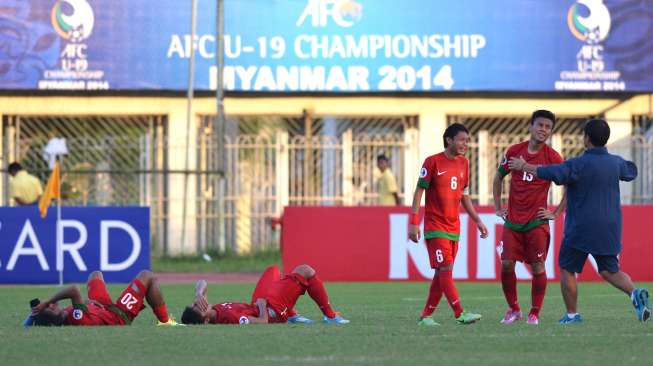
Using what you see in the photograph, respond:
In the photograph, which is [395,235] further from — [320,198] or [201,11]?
[201,11]

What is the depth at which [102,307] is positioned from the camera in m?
11.6

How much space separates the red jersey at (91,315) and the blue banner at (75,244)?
9230mm

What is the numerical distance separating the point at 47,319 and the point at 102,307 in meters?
0.46

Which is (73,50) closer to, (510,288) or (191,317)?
(191,317)

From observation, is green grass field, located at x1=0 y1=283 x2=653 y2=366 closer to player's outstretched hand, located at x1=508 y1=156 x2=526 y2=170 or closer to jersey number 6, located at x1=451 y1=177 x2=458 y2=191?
jersey number 6, located at x1=451 y1=177 x2=458 y2=191

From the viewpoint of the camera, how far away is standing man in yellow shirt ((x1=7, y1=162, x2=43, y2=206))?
22.8m

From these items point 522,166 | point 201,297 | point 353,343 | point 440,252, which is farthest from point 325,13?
point 353,343

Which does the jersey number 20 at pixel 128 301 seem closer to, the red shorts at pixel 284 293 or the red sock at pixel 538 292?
the red shorts at pixel 284 293

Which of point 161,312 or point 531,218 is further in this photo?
point 531,218

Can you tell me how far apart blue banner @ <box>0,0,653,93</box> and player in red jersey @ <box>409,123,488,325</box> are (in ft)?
51.2

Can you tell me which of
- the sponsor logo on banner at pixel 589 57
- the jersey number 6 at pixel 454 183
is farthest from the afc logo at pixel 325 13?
the jersey number 6 at pixel 454 183

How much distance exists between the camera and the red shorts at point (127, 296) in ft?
37.3

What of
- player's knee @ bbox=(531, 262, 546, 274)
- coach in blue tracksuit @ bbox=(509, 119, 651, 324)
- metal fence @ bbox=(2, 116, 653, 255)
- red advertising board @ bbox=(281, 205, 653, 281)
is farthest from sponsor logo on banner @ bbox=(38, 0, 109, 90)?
coach in blue tracksuit @ bbox=(509, 119, 651, 324)

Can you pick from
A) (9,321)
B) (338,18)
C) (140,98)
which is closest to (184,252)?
(140,98)
